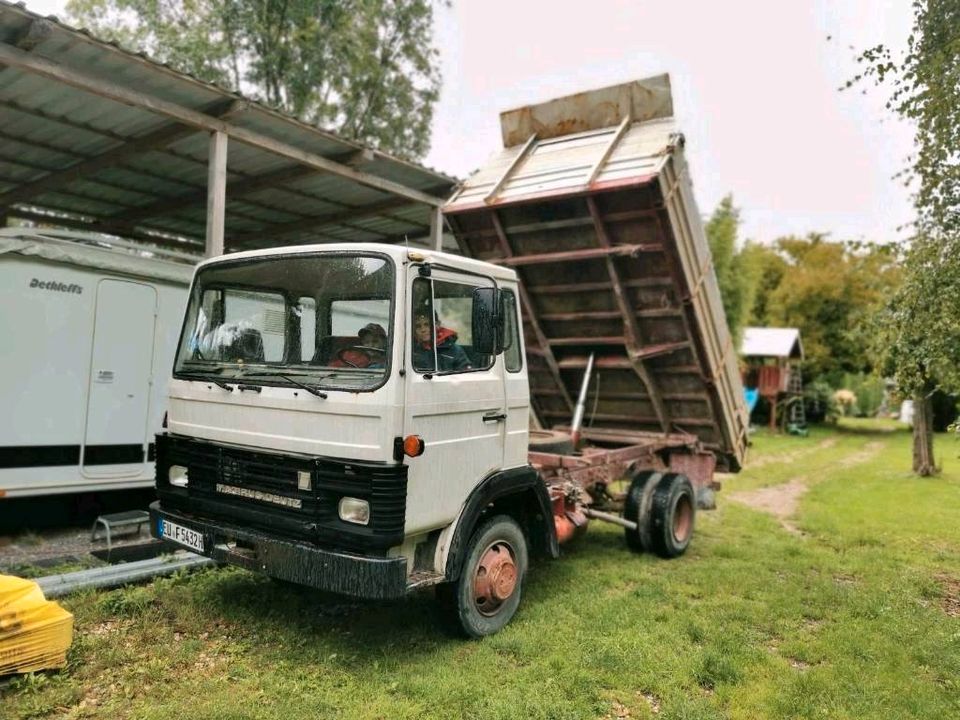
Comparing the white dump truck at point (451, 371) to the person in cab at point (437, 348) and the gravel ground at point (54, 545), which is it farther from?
the gravel ground at point (54, 545)

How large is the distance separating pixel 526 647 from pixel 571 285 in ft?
10.3

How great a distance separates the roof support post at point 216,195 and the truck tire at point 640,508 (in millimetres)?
4526

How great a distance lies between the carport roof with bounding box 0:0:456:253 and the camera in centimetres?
588

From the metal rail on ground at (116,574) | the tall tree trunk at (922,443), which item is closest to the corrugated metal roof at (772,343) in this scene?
the tall tree trunk at (922,443)

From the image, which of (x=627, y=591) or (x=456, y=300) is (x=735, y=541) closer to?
(x=627, y=591)

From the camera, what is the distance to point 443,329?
4023mm

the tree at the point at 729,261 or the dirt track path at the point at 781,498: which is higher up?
the tree at the point at 729,261

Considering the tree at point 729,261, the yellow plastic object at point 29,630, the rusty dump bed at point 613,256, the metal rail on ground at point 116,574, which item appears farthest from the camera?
the tree at point 729,261

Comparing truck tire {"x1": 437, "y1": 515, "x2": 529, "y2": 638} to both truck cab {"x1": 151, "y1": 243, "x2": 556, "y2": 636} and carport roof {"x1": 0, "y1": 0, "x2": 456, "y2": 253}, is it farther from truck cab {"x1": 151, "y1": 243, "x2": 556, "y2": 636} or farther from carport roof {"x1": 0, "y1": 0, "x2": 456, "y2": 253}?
carport roof {"x1": 0, "y1": 0, "x2": 456, "y2": 253}

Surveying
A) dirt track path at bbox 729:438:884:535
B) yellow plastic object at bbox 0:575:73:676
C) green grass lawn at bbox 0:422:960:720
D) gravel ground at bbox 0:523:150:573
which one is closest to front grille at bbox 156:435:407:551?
green grass lawn at bbox 0:422:960:720

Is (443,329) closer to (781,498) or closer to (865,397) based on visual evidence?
(781,498)

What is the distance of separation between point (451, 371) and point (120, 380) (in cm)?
411

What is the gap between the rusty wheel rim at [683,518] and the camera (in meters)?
6.56

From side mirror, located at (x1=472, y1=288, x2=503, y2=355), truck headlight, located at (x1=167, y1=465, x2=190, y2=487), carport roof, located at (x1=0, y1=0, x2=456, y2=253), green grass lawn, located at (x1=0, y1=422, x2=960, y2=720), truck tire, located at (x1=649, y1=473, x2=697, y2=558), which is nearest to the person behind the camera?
green grass lawn, located at (x1=0, y1=422, x2=960, y2=720)
